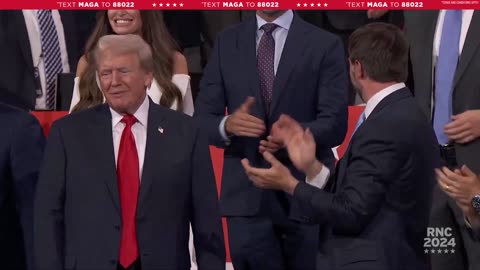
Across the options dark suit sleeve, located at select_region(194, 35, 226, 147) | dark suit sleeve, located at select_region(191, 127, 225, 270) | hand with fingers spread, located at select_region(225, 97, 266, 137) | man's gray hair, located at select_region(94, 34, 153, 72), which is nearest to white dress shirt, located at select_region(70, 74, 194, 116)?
dark suit sleeve, located at select_region(194, 35, 226, 147)

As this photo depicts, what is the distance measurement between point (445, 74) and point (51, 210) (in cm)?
185

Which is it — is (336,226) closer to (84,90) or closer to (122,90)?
(122,90)

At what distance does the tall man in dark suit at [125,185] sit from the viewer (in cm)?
404

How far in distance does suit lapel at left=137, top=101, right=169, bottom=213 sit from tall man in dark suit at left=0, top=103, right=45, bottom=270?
381 mm

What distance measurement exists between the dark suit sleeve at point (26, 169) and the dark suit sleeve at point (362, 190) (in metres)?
0.97

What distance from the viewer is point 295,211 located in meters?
4.65

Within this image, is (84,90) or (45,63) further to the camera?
(45,63)

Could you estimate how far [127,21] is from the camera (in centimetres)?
529

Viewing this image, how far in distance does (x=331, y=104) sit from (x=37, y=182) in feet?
4.41

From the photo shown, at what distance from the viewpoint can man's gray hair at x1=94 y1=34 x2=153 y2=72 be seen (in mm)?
4160

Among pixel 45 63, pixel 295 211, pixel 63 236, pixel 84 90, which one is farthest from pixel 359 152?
pixel 45 63

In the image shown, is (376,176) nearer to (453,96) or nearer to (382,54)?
(382,54)

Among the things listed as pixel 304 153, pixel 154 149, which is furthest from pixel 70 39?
pixel 304 153

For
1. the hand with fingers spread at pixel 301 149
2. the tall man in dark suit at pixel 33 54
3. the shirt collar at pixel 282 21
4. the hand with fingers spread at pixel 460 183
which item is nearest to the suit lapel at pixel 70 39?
the tall man in dark suit at pixel 33 54
